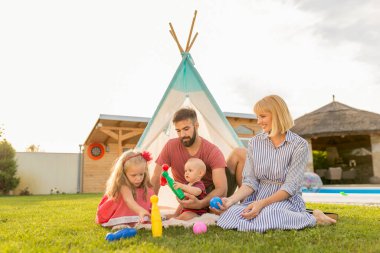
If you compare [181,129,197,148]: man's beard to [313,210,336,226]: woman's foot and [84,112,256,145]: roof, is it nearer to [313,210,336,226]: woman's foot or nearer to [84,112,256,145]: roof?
[313,210,336,226]: woman's foot

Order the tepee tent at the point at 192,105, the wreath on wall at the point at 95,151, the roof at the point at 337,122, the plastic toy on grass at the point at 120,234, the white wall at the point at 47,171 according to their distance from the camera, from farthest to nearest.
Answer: the wreath on wall at the point at 95,151
the white wall at the point at 47,171
the roof at the point at 337,122
the tepee tent at the point at 192,105
the plastic toy on grass at the point at 120,234

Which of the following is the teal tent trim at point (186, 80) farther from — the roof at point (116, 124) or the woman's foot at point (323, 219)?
the roof at point (116, 124)

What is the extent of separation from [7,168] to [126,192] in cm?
1187

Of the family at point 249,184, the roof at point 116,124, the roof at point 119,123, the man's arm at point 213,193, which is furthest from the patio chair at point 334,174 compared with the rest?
the man's arm at point 213,193

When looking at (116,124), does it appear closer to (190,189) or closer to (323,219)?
(190,189)

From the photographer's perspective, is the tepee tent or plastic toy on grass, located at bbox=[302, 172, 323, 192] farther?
plastic toy on grass, located at bbox=[302, 172, 323, 192]

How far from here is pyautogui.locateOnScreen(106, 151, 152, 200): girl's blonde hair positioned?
3.04 metres

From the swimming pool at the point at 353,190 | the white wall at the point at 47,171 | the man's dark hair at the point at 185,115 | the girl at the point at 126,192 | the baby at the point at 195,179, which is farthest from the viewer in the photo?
the white wall at the point at 47,171

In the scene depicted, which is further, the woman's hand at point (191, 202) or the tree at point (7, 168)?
the tree at point (7, 168)

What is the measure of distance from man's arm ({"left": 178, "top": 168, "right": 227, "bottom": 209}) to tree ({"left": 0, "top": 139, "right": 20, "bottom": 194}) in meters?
11.7

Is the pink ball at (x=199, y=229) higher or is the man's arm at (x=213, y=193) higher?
the man's arm at (x=213, y=193)

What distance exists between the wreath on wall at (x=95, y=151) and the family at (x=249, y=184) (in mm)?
11729

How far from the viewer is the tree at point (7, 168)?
12.9 metres

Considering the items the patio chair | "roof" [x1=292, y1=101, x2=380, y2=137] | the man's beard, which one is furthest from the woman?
the patio chair
